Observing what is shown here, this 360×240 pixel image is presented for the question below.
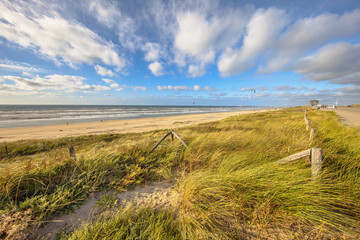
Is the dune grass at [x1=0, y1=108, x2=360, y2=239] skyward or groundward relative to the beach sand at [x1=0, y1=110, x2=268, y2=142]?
skyward

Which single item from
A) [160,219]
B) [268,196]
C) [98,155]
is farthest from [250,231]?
[98,155]

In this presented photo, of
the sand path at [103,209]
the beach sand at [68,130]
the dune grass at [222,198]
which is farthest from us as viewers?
the beach sand at [68,130]

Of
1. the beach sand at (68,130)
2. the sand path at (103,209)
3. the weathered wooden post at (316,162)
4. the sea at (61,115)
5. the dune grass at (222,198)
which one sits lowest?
the beach sand at (68,130)

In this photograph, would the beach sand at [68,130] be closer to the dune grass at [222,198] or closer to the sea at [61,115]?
the sea at [61,115]

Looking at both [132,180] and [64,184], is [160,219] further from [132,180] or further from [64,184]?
[64,184]

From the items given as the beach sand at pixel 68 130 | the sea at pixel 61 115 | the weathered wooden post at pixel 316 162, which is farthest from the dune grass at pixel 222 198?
the sea at pixel 61 115

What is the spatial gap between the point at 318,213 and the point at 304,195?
0.89ft

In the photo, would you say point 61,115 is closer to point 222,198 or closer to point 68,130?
point 68,130

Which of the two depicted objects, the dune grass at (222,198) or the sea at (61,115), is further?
the sea at (61,115)

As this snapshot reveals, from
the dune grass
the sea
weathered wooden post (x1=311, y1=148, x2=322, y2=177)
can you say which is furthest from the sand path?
the sea

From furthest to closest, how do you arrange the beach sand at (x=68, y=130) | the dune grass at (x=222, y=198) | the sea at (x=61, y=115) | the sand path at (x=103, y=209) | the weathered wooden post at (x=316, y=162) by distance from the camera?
the sea at (x=61, y=115) < the beach sand at (x=68, y=130) < the weathered wooden post at (x=316, y=162) < the sand path at (x=103, y=209) < the dune grass at (x=222, y=198)

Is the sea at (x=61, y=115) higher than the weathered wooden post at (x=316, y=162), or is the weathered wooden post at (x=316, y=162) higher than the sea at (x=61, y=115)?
the weathered wooden post at (x=316, y=162)

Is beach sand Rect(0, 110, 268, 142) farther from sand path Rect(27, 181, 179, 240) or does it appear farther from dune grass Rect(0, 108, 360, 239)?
sand path Rect(27, 181, 179, 240)

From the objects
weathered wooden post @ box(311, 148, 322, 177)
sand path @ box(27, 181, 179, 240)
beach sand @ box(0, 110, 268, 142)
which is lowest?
beach sand @ box(0, 110, 268, 142)
